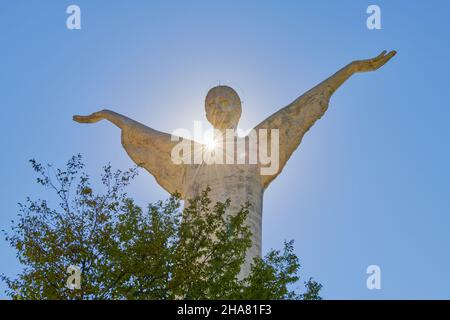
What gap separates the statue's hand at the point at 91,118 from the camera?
2573 cm

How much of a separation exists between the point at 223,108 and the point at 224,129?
0.58 meters

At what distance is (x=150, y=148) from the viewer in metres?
25.1

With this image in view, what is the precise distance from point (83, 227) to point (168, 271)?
1.88 meters

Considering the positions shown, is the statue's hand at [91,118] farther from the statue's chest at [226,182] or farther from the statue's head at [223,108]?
the statue's chest at [226,182]

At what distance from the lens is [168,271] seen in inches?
610

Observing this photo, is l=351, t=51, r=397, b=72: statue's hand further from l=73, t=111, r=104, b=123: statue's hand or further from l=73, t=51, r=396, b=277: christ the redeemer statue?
l=73, t=111, r=104, b=123: statue's hand

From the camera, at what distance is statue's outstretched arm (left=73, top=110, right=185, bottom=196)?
24.6 m

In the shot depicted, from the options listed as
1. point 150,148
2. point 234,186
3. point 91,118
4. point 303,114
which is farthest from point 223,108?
point 91,118

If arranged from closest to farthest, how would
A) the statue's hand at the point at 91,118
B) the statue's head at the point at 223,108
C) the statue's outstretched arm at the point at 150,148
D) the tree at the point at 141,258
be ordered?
1. the tree at the point at 141,258
2. the statue's head at the point at 223,108
3. the statue's outstretched arm at the point at 150,148
4. the statue's hand at the point at 91,118

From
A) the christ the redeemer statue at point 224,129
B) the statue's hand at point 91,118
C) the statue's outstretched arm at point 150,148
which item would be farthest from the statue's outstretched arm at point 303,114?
the statue's hand at point 91,118

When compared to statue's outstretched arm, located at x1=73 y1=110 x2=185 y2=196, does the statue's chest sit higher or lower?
lower

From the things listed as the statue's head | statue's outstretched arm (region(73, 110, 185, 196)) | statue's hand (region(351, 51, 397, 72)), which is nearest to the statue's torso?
statue's outstretched arm (region(73, 110, 185, 196))

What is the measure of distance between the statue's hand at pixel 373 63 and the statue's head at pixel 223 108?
128 inches

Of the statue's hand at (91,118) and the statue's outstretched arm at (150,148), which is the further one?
the statue's hand at (91,118)
